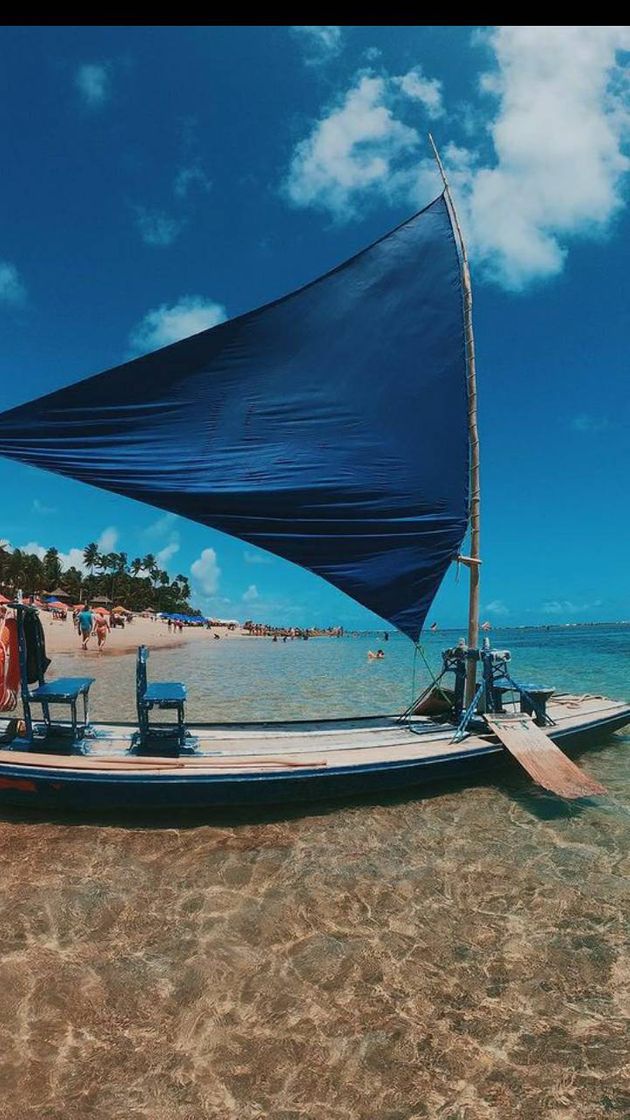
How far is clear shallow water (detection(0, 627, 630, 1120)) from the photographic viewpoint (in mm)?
4223

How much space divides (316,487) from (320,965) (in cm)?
713

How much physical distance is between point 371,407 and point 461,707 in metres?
6.22

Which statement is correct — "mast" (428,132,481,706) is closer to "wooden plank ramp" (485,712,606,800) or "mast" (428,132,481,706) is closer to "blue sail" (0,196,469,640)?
"blue sail" (0,196,469,640)

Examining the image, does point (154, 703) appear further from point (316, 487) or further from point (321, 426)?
point (321, 426)

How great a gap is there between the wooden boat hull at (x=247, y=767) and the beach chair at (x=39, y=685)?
41cm

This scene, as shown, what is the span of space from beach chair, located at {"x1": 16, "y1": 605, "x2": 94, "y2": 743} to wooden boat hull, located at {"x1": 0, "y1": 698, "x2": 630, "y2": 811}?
413 mm

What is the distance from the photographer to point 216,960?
561cm

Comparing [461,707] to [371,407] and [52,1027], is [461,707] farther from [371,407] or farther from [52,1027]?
→ [52,1027]

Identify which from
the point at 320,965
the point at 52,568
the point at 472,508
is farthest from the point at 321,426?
the point at 52,568

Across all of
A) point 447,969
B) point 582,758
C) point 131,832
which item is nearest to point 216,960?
point 447,969

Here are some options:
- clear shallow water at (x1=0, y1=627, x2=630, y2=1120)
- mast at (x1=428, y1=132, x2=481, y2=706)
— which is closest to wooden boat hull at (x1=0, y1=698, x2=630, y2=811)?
clear shallow water at (x1=0, y1=627, x2=630, y2=1120)

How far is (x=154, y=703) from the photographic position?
8891mm

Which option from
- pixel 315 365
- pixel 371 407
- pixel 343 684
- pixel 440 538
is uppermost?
pixel 315 365

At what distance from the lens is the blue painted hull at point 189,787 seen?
26.5 feet
